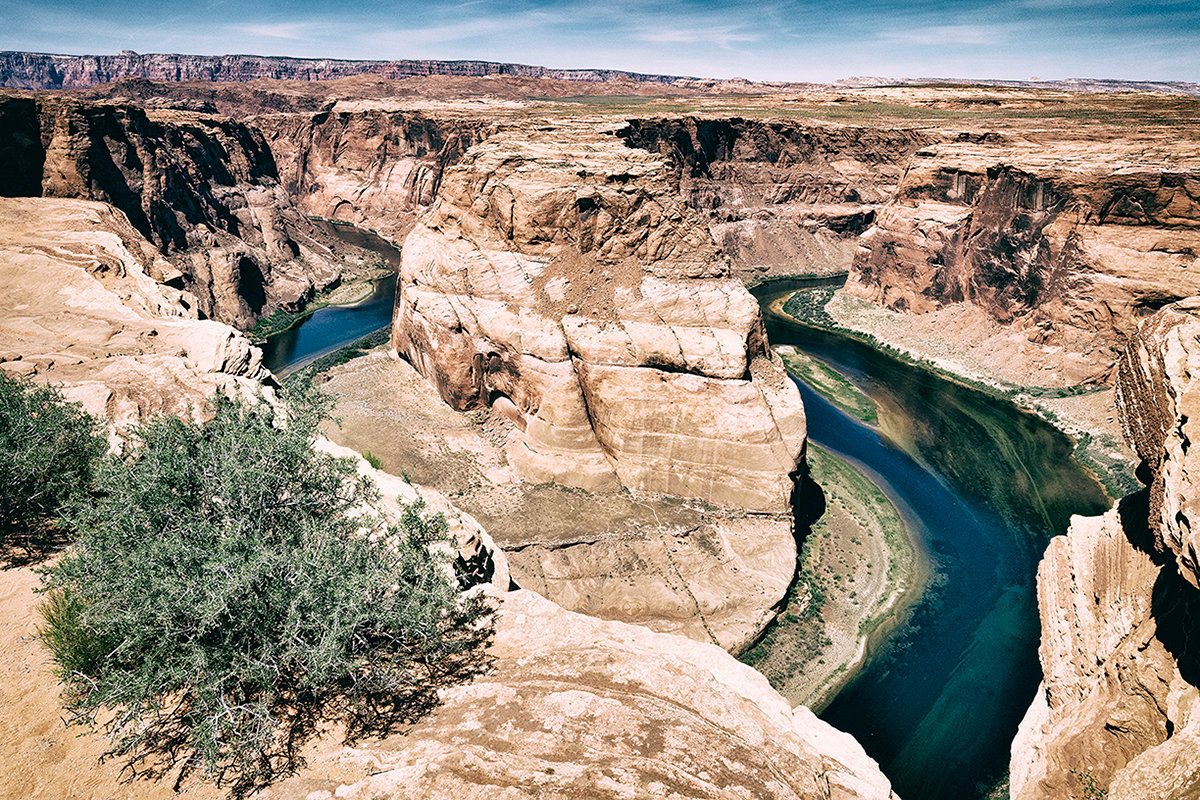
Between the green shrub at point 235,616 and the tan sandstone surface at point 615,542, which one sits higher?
the green shrub at point 235,616

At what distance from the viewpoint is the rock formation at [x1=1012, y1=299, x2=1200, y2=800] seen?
11469 mm

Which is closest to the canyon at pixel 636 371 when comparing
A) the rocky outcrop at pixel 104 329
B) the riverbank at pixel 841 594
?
the rocky outcrop at pixel 104 329

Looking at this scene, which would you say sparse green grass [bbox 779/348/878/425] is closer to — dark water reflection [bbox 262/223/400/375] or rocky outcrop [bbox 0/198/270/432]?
dark water reflection [bbox 262/223/400/375]

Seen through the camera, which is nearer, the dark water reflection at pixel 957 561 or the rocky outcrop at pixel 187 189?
the dark water reflection at pixel 957 561

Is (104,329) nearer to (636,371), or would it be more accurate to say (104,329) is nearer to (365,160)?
(636,371)

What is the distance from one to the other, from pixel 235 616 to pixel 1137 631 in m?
19.9

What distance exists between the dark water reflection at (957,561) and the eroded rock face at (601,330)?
889 centimetres

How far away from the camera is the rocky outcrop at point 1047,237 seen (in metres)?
44.3

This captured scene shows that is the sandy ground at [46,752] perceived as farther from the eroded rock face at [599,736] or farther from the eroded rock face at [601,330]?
the eroded rock face at [601,330]

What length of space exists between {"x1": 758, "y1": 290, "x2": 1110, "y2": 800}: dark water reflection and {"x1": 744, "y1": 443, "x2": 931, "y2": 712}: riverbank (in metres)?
0.78

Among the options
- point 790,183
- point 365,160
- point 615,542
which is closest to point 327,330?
point 615,542

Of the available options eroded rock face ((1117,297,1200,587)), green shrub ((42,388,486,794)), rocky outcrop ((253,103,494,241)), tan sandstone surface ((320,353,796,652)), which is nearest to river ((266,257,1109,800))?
tan sandstone surface ((320,353,796,652))

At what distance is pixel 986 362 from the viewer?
52.9 m

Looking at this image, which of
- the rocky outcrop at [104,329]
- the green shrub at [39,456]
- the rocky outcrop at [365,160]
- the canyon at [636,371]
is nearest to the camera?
the canyon at [636,371]
